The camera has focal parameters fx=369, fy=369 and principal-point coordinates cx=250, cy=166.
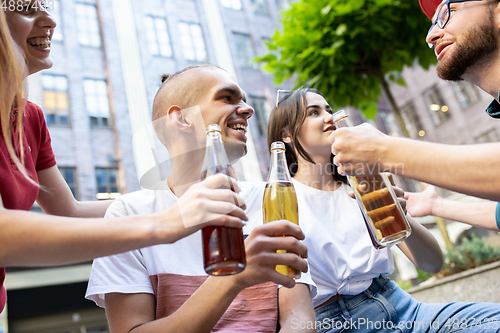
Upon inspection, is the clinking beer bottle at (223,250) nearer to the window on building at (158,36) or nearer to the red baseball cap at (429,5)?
the red baseball cap at (429,5)

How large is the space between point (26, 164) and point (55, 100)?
31.4ft

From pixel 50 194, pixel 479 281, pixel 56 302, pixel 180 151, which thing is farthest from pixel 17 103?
pixel 56 302

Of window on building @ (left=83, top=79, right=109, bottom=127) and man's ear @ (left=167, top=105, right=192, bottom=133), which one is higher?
window on building @ (left=83, top=79, right=109, bottom=127)

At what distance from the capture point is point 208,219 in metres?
0.79

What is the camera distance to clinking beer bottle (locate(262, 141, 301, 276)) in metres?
1.22

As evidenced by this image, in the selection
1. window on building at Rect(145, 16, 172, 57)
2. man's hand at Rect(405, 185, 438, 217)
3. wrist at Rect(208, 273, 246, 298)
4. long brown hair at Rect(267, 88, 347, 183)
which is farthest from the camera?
window on building at Rect(145, 16, 172, 57)

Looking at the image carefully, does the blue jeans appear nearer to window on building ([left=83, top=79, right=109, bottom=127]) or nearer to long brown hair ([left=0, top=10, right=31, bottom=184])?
long brown hair ([left=0, top=10, right=31, bottom=184])

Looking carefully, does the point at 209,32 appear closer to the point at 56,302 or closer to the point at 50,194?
the point at 56,302

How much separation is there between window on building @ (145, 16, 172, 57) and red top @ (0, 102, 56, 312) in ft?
33.2

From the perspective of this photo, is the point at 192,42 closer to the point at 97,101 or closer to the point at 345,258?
the point at 97,101

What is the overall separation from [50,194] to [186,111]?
66cm

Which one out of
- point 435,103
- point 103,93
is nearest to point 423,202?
point 103,93

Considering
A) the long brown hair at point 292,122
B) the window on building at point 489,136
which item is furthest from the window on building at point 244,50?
the long brown hair at point 292,122

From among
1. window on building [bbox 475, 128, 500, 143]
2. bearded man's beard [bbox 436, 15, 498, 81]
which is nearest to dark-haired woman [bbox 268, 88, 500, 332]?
bearded man's beard [bbox 436, 15, 498, 81]
